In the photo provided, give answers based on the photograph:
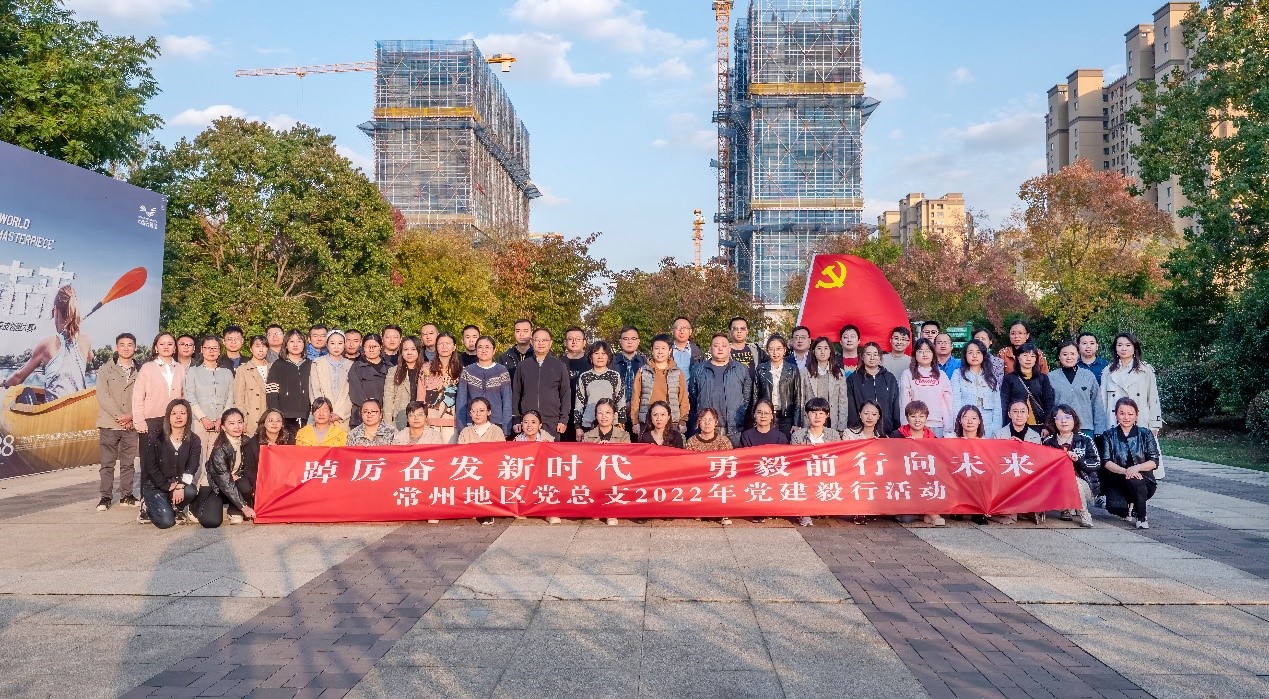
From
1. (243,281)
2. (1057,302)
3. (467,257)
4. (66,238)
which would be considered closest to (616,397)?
(66,238)

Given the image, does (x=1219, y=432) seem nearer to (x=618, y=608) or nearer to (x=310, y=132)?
(x=618, y=608)

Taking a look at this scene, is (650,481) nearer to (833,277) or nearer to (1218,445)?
(833,277)

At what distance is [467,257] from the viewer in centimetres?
3189

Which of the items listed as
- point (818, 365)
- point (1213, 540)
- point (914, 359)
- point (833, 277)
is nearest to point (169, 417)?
point (818, 365)

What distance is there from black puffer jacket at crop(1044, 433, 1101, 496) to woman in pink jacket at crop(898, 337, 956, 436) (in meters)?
0.91

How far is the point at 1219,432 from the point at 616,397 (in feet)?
51.8

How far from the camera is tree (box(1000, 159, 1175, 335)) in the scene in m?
30.0

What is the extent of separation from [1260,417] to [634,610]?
40.7 ft

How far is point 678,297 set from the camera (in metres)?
34.6

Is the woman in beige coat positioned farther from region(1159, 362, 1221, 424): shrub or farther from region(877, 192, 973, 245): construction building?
region(877, 192, 973, 245): construction building

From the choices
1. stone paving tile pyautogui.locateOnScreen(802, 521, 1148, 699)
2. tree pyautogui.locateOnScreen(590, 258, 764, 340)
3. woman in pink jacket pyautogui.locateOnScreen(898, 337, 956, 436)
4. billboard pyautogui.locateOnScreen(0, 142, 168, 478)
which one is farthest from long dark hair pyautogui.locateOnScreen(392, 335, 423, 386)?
tree pyautogui.locateOnScreen(590, 258, 764, 340)

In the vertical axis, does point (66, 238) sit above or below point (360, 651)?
above

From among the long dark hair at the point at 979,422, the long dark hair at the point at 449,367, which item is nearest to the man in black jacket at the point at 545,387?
the long dark hair at the point at 449,367

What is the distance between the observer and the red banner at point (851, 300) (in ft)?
38.5
